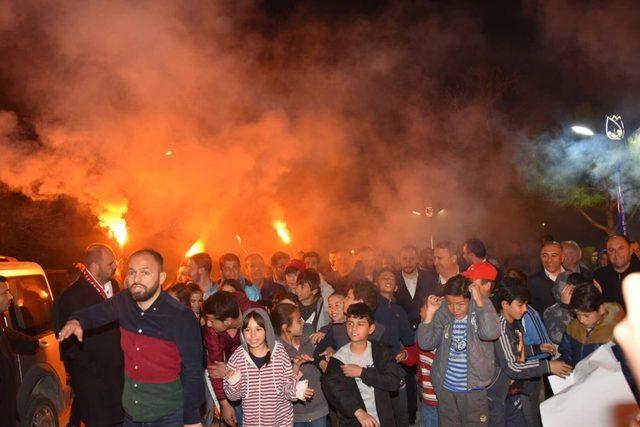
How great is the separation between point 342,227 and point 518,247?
38.9 ft

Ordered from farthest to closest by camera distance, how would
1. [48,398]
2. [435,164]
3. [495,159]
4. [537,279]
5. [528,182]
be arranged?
[528,182]
[495,159]
[435,164]
[537,279]
[48,398]

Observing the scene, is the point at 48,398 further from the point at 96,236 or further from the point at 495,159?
the point at 495,159

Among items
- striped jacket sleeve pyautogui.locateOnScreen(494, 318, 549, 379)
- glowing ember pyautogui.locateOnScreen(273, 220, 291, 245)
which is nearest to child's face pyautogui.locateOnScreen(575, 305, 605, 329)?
striped jacket sleeve pyautogui.locateOnScreen(494, 318, 549, 379)

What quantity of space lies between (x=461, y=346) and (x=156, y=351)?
7.70ft

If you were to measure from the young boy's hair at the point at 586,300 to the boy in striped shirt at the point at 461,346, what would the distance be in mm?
615

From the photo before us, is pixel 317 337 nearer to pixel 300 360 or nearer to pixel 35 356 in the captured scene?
pixel 300 360

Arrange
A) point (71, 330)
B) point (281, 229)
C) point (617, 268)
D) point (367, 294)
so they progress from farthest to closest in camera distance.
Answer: point (281, 229) → point (617, 268) → point (367, 294) → point (71, 330)

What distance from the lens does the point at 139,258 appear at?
161 inches

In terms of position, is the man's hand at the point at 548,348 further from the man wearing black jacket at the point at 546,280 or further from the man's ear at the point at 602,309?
the man wearing black jacket at the point at 546,280

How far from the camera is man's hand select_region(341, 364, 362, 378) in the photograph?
4.66 meters

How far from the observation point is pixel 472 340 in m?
4.89

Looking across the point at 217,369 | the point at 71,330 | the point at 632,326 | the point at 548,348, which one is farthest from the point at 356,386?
the point at 632,326

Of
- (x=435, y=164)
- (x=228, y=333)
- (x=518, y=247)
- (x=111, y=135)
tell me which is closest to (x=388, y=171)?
(x=435, y=164)

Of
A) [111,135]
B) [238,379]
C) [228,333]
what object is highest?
[111,135]
